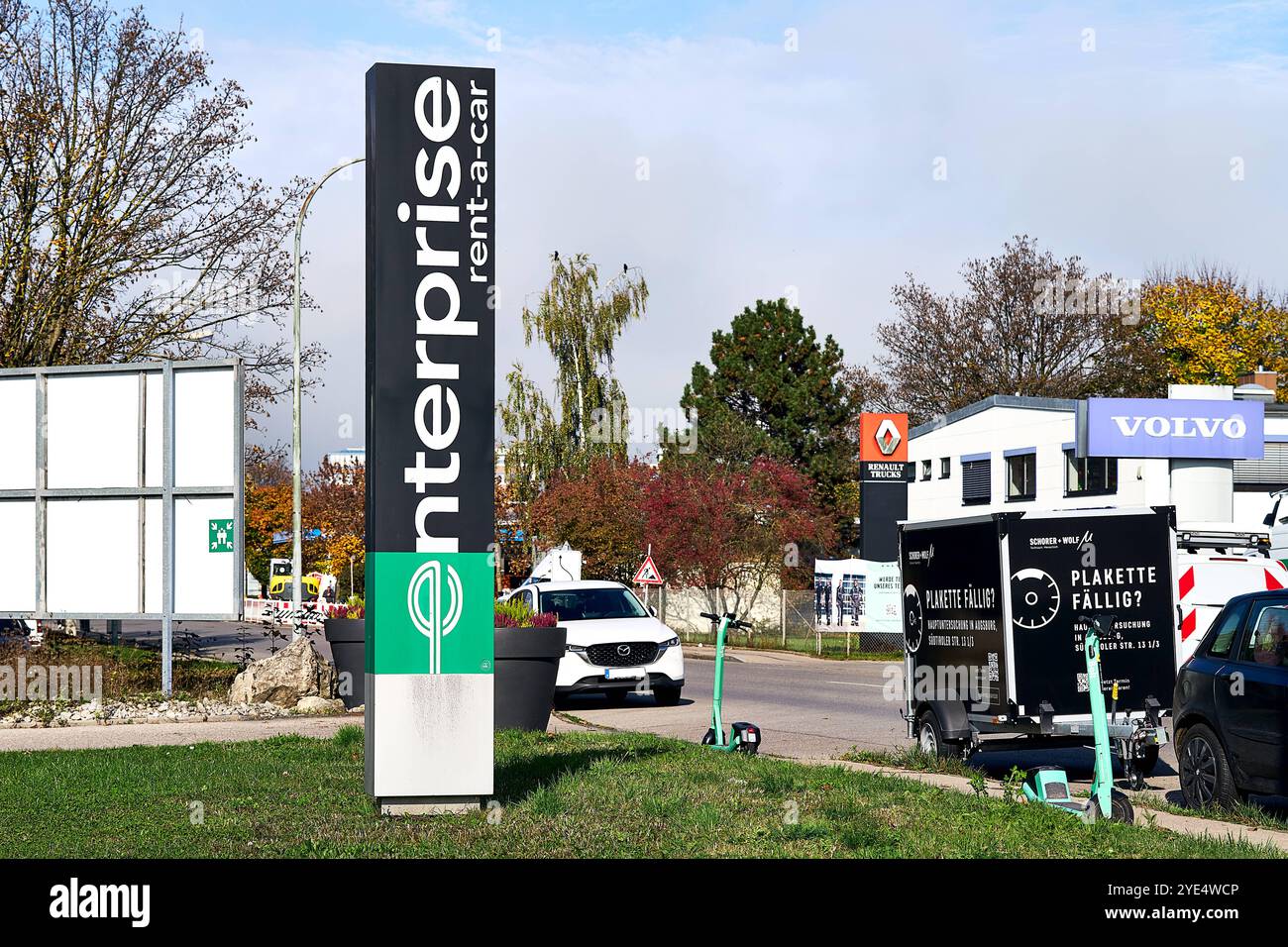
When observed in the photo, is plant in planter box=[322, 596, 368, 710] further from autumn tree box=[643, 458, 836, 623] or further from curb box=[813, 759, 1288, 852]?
autumn tree box=[643, 458, 836, 623]

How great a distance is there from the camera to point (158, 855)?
25.1ft

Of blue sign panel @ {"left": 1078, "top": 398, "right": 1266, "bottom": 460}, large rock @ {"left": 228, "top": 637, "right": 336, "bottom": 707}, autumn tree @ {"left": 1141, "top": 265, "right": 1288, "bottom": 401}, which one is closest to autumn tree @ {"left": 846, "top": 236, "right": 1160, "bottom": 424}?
autumn tree @ {"left": 1141, "top": 265, "right": 1288, "bottom": 401}

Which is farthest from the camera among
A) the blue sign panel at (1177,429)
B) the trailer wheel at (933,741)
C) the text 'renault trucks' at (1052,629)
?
the blue sign panel at (1177,429)

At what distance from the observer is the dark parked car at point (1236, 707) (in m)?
10.2

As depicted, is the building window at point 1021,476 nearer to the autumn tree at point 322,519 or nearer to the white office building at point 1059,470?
the white office building at point 1059,470

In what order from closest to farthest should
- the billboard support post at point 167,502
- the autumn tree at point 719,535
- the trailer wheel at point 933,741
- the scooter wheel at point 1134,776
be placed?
1. the scooter wheel at point 1134,776
2. the trailer wheel at point 933,741
3. the billboard support post at point 167,502
4. the autumn tree at point 719,535

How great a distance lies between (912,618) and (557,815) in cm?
625

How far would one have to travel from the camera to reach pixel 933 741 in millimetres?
13445

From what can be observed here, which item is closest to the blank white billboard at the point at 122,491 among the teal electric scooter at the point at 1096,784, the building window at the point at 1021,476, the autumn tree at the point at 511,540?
the teal electric scooter at the point at 1096,784

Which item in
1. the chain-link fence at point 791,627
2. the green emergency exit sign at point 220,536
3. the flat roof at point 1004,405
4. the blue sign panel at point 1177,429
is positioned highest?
the flat roof at point 1004,405

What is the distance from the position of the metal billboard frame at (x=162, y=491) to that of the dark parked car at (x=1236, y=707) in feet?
37.5

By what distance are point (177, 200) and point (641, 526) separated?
82.6ft
